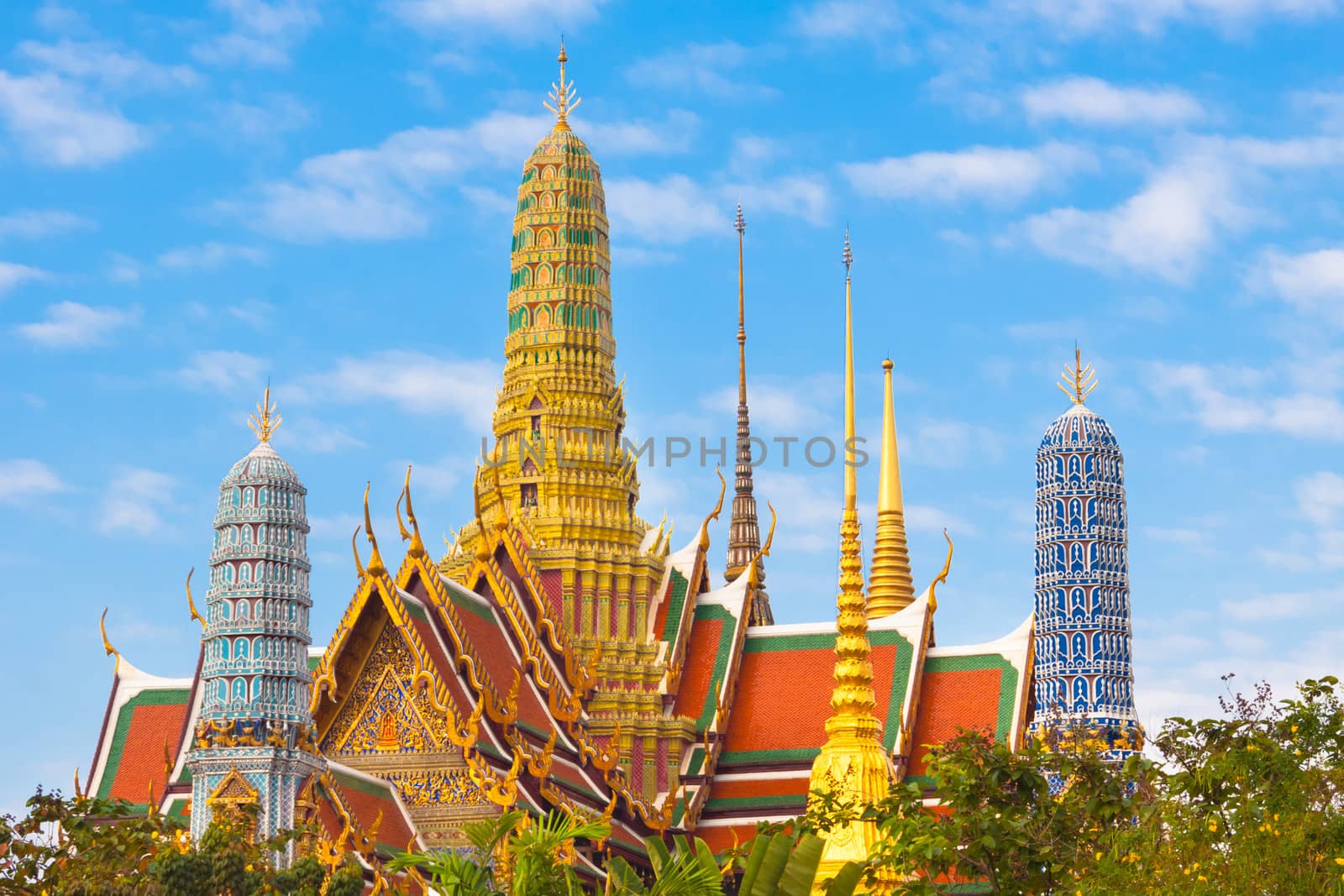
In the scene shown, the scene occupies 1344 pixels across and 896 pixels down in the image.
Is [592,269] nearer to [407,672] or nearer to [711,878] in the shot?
[407,672]

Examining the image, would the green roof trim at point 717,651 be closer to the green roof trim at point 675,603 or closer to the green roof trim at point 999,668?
the green roof trim at point 675,603

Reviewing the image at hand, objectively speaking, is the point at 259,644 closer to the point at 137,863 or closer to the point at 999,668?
the point at 137,863

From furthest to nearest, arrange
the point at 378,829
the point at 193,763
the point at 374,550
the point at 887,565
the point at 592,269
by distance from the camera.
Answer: the point at 887,565, the point at 592,269, the point at 374,550, the point at 378,829, the point at 193,763

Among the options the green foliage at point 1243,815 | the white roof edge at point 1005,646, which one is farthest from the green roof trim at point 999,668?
the green foliage at point 1243,815

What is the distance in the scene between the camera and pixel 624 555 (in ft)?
124

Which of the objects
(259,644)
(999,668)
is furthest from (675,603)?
(259,644)

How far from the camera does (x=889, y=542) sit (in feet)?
161

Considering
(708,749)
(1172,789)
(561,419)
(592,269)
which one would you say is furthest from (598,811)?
(1172,789)

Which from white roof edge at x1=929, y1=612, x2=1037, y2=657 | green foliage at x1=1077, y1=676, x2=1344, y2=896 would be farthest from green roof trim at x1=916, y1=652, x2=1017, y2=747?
green foliage at x1=1077, y1=676, x2=1344, y2=896

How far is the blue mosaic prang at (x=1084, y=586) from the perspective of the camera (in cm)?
2941

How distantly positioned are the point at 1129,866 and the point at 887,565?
95.7 feet

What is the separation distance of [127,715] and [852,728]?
A: 12.9 m

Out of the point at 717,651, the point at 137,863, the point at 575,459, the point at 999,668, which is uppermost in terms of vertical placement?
the point at 575,459

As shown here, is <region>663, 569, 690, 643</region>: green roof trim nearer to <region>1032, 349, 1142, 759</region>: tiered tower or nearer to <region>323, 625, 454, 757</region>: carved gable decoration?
<region>323, 625, 454, 757</region>: carved gable decoration
